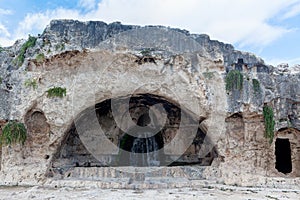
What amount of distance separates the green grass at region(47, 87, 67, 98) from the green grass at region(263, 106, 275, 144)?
778 centimetres

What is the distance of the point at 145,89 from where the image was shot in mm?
12516

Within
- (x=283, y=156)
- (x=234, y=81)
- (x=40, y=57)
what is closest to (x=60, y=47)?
(x=40, y=57)

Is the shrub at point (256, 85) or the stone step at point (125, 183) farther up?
the shrub at point (256, 85)

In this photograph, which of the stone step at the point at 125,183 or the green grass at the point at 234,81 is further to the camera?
the green grass at the point at 234,81

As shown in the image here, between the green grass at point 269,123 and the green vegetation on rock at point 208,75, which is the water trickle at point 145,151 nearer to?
the green vegetation on rock at point 208,75

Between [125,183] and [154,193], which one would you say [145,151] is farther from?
[154,193]

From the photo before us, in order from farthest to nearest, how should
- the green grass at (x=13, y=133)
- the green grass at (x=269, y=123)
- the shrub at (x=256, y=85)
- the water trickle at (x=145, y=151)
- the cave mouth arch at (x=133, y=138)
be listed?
the water trickle at (x=145, y=151) < the cave mouth arch at (x=133, y=138) < the shrub at (x=256, y=85) < the green grass at (x=269, y=123) < the green grass at (x=13, y=133)

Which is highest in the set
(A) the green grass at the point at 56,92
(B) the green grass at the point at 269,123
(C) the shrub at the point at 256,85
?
(C) the shrub at the point at 256,85

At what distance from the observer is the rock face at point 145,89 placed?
38.3 feet

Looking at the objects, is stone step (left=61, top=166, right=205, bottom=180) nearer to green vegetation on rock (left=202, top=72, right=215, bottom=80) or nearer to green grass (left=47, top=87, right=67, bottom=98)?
green grass (left=47, top=87, right=67, bottom=98)

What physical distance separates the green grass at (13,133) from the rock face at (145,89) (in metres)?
0.28

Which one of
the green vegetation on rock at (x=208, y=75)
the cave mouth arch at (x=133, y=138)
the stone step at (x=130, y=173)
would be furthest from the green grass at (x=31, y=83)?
the green vegetation on rock at (x=208, y=75)

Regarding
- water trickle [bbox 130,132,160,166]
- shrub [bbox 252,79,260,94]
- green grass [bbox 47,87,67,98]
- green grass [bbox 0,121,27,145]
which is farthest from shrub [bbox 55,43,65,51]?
shrub [bbox 252,79,260,94]

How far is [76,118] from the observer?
12.5 m
